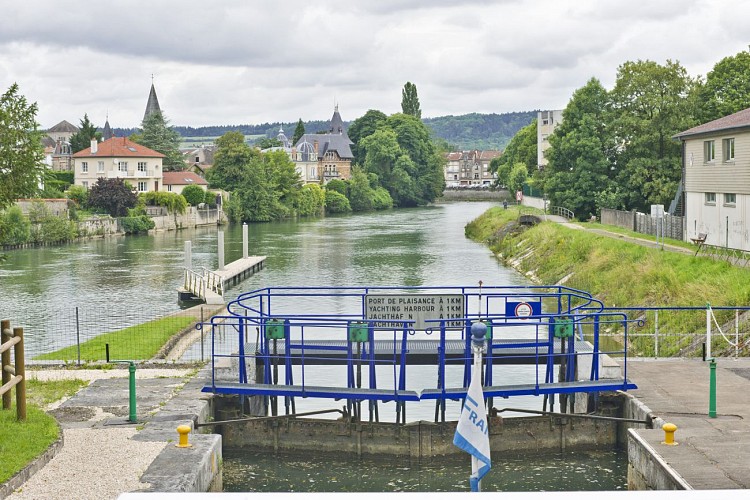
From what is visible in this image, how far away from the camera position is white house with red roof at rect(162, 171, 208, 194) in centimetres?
11812

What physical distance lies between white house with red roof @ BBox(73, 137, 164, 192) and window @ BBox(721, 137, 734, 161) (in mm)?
80769

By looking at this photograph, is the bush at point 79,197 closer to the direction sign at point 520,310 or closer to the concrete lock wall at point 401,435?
the direction sign at point 520,310

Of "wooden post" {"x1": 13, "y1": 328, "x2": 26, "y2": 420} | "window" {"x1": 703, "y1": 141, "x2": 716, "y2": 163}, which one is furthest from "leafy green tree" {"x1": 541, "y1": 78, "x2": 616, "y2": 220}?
"wooden post" {"x1": 13, "y1": 328, "x2": 26, "y2": 420}

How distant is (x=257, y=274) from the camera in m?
56.7

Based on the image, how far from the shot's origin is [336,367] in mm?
26969

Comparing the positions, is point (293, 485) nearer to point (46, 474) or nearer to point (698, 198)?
point (46, 474)

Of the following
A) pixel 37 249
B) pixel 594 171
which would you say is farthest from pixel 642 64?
pixel 37 249

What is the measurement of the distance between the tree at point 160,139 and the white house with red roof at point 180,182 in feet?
38.5

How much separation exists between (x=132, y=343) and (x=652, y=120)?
139 feet

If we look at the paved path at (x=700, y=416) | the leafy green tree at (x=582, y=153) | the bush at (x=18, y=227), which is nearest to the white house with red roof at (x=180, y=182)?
the bush at (x=18, y=227)

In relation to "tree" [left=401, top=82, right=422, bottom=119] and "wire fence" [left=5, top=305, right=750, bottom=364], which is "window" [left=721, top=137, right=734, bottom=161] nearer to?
"wire fence" [left=5, top=305, right=750, bottom=364]

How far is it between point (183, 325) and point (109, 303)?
12.7 metres

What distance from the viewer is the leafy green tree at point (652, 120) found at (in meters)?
60.6

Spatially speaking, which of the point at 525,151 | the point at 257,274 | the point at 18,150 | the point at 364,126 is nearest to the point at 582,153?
the point at 257,274
